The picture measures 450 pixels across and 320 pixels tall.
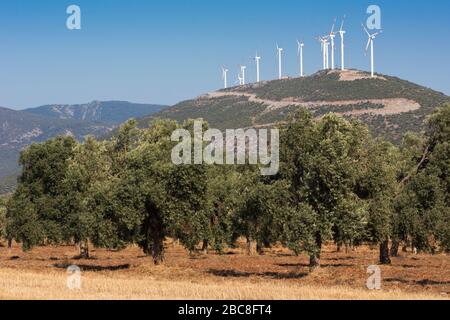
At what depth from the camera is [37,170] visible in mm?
74000

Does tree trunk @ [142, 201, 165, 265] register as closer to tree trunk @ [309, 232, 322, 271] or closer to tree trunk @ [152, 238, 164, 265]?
tree trunk @ [152, 238, 164, 265]

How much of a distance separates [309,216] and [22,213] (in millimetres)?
34031

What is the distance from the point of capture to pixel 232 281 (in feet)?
155

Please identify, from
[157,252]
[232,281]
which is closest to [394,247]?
[157,252]

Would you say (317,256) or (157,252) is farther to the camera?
(157,252)

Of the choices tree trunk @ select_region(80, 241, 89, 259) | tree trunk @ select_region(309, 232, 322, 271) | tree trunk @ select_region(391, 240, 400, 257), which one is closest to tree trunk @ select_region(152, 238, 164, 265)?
tree trunk @ select_region(309, 232, 322, 271)

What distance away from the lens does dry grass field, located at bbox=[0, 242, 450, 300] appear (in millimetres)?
34812

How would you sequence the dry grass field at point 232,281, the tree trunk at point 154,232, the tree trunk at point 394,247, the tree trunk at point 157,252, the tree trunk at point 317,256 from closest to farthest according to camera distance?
the dry grass field at point 232,281 < the tree trunk at point 317,256 < the tree trunk at point 154,232 < the tree trunk at point 157,252 < the tree trunk at point 394,247

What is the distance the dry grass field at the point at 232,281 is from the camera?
3481 cm

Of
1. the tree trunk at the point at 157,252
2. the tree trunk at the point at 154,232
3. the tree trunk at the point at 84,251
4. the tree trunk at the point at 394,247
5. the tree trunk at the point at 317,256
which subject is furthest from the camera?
the tree trunk at the point at 84,251

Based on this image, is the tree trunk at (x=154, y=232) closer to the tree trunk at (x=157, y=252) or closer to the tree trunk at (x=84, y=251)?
the tree trunk at (x=157, y=252)

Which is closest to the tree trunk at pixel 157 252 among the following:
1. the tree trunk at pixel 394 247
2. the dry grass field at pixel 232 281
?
the dry grass field at pixel 232 281

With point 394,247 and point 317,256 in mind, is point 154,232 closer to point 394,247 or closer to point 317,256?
point 317,256
